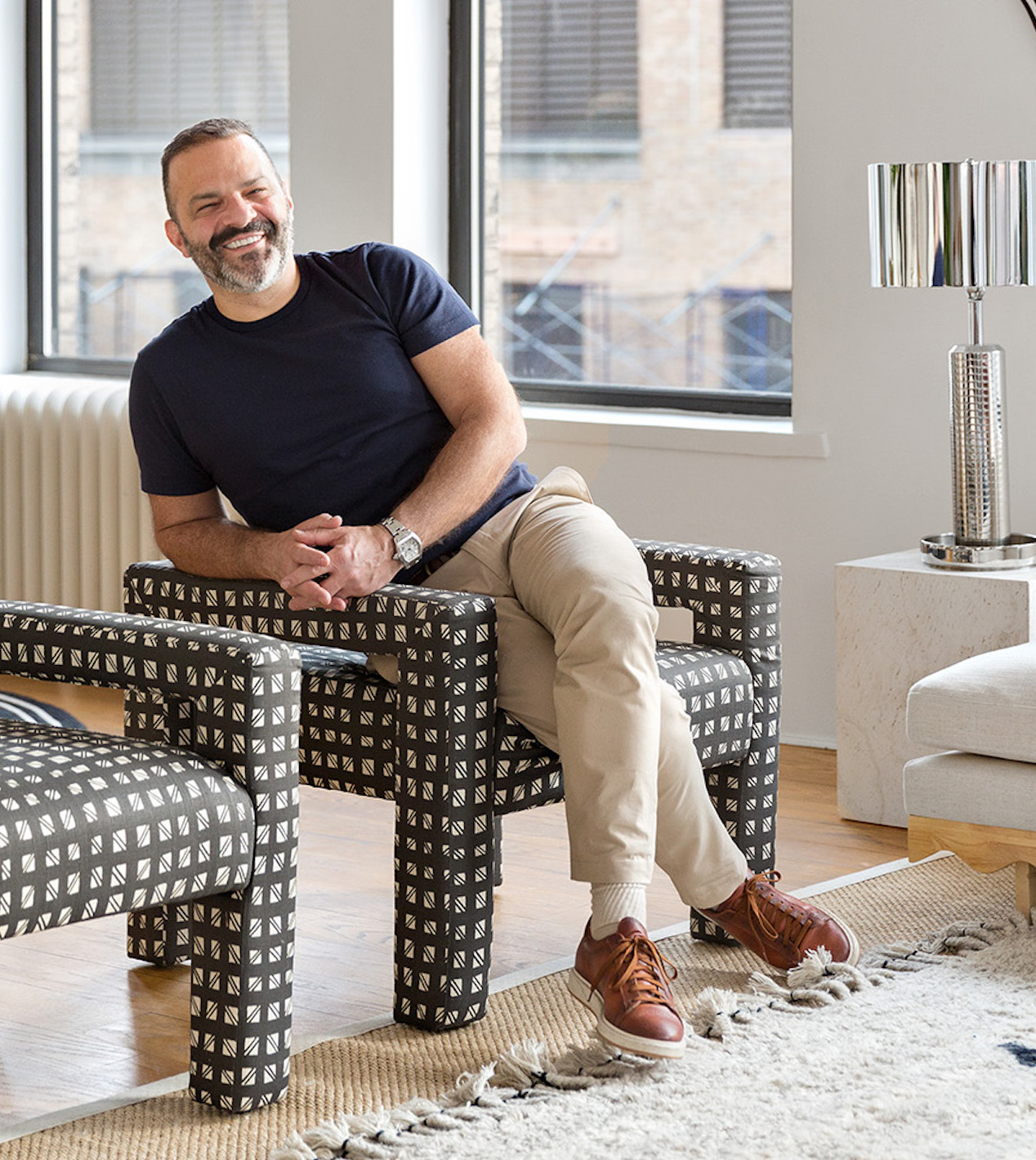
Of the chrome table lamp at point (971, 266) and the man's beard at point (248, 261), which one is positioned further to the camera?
the chrome table lamp at point (971, 266)

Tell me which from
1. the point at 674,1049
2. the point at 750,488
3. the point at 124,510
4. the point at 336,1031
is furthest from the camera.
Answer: the point at 124,510

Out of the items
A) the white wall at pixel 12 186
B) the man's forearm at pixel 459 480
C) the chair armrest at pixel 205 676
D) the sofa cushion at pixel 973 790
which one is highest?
the white wall at pixel 12 186

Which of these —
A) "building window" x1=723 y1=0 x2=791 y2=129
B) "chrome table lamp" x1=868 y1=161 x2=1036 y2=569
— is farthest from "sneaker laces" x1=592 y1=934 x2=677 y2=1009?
"building window" x1=723 y1=0 x2=791 y2=129

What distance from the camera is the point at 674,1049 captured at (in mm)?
2090

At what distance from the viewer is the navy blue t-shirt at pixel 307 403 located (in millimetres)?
2516

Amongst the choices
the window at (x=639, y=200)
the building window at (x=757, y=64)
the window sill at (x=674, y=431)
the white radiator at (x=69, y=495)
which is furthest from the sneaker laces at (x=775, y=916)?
the white radiator at (x=69, y=495)

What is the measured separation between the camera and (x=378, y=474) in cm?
254

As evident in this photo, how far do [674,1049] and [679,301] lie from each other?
2451 millimetres

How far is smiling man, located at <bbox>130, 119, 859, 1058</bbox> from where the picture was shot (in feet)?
7.68

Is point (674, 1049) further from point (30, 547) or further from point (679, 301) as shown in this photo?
point (30, 547)

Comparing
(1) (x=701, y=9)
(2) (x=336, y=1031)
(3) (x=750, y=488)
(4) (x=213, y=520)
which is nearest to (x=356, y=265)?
(4) (x=213, y=520)

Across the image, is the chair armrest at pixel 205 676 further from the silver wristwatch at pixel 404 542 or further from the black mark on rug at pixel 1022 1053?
the black mark on rug at pixel 1022 1053

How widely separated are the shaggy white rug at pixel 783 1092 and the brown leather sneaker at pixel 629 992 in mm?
43

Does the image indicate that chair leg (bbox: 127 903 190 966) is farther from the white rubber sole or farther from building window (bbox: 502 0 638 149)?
building window (bbox: 502 0 638 149)
